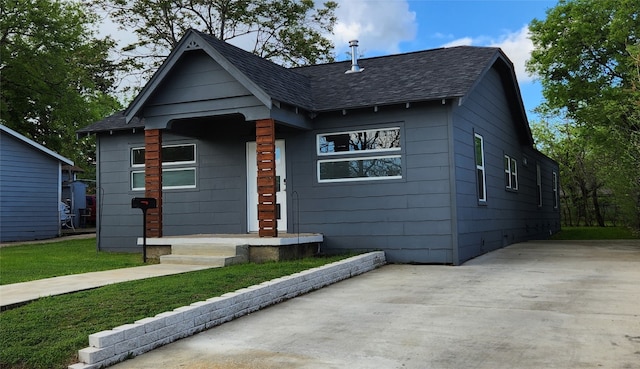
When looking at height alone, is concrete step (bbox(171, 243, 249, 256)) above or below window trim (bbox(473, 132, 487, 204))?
below

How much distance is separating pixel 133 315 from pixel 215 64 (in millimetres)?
5888

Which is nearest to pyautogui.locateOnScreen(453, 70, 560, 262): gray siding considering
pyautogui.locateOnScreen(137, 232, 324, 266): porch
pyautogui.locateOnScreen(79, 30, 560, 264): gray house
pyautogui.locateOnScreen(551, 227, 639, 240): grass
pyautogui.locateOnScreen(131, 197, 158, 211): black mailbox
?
pyautogui.locateOnScreen(79, 30, 560, 264): gray house

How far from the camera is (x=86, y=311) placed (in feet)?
16.4

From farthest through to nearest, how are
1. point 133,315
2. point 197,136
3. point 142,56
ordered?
point 142,56 < point 197,136 < point 133,315

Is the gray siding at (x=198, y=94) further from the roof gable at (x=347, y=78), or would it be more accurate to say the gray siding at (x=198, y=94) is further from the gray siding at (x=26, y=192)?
the gray siding at (x=26, y=192)

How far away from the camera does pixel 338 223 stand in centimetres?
1016

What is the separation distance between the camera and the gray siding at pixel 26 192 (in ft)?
57.5

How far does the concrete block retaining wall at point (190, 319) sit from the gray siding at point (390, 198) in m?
2.49

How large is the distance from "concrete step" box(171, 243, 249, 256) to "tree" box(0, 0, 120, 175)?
17152 mm

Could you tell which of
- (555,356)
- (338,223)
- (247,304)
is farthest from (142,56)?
(555,356)

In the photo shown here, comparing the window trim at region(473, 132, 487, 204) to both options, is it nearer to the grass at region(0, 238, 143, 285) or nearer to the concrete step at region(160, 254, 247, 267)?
the concrete step at region(160, 254, 247, 267)

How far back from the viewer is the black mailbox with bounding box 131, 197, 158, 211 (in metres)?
9.16

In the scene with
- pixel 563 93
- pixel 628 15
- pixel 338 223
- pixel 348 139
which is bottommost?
pixel 338 223

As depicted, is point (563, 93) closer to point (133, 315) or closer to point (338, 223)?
point (338, 223)
